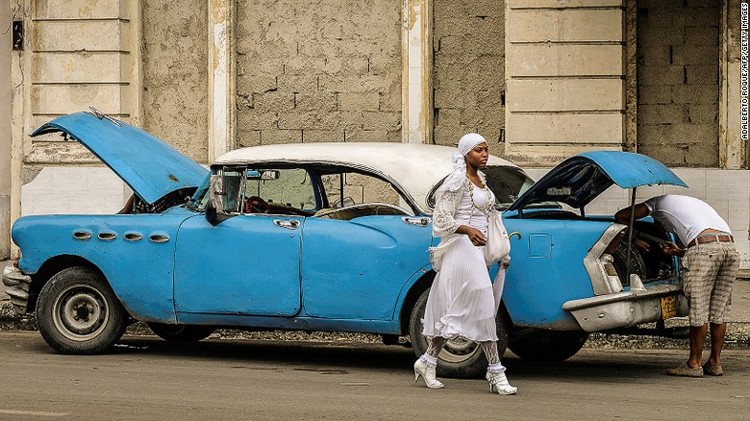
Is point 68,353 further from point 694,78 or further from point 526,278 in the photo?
point 694,78

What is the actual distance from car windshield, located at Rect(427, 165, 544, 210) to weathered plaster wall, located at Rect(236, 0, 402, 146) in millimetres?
6722

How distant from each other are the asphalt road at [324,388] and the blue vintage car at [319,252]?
1.07ft

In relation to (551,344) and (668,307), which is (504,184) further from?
(668,307)

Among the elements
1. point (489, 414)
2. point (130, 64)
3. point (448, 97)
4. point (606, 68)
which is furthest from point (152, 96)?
point (489, 414)

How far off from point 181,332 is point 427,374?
3.23 metres

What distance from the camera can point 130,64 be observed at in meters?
18.2

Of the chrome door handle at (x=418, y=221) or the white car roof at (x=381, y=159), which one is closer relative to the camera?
the chrome door handle at (x=418, y=221)

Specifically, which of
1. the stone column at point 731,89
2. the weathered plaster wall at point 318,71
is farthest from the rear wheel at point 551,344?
the weathered plaster wall at point 318,71

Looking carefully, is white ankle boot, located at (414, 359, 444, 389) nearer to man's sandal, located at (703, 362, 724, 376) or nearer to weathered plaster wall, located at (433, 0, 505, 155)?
man's sandal, located at (703, 362, 724, 376)

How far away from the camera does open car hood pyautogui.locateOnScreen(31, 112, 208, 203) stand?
11.0 metres

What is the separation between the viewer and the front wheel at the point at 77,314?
10977 mm

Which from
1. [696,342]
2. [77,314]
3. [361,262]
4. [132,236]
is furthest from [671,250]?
[77,314]

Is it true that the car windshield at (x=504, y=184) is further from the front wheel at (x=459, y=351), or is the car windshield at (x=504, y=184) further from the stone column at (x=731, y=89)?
the stone column at (x=731, y=89)

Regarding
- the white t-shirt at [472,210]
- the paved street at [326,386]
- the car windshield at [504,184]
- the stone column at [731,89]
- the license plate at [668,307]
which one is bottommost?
the paved street at [326,386]
